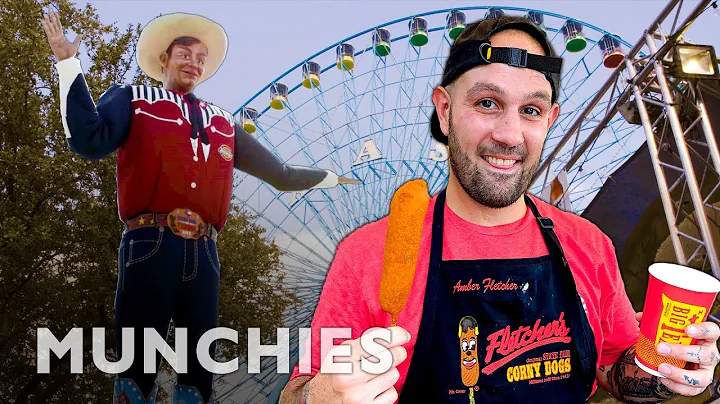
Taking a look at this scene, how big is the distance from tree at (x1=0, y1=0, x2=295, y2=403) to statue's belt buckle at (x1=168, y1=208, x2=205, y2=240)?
4.07m

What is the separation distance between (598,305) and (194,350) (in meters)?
2.08

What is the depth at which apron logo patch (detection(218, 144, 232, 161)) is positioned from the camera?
334 centimetres

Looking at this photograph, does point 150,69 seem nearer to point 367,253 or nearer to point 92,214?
point 367,253

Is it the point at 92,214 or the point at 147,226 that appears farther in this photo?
the point at 92,214

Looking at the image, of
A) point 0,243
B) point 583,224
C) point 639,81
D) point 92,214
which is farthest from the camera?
point 92,214

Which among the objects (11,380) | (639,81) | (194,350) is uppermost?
(639,81)

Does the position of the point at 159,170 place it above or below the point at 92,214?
below

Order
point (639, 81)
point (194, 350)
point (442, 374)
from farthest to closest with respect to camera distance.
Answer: point (639, 81), point (194, 350), point (442, 374)

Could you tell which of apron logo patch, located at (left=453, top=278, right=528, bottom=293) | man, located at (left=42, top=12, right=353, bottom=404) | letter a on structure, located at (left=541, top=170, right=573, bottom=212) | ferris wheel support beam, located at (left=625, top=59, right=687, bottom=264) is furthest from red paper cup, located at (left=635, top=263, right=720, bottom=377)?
letter a on structure, located at (left=541, top=170, right=573, bottom=212)

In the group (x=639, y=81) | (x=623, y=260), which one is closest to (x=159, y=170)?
(x=639, y=81)

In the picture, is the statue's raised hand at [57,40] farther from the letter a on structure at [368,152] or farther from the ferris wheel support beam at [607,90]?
the letter a on structure at [368,152]

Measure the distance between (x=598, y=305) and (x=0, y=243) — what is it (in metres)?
6.64

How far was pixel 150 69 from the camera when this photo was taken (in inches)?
138

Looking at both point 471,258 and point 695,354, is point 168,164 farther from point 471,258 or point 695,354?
point 695,354
